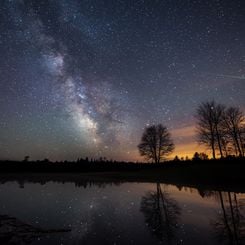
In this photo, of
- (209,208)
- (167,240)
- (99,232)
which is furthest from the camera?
(209,208)

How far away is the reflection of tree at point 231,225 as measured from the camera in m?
6.75

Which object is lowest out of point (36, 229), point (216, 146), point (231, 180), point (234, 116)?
point (36, 229)

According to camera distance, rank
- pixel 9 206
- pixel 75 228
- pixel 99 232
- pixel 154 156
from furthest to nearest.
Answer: pixel 154 156, pixel 9 206, pixel 75 228, pixel 99 232

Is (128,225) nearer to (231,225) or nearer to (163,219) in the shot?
(163,219)

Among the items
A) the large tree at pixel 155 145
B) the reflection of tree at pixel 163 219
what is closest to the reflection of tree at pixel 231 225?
the reflection of tree at pixel 163 219

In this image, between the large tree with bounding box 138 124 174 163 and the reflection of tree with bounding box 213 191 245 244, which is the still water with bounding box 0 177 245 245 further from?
the large tree with bounding box 138 124 174 163

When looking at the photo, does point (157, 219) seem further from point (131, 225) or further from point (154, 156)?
point (154, 156)

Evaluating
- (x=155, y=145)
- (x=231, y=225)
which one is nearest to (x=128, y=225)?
(x=231, y=225)

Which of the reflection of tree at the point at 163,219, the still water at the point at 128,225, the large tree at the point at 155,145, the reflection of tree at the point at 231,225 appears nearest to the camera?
the reflection of tree at the point at 231,225

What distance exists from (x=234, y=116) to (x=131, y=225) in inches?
1644

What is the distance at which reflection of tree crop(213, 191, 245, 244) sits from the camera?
22.1ft

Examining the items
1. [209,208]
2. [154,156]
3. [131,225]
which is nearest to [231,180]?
[209,208]

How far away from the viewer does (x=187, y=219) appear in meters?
9.55

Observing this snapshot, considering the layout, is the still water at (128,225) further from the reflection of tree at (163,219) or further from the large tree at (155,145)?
the large tree at (155,145)
